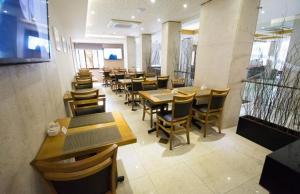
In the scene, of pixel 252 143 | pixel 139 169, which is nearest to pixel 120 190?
pixel 139 169

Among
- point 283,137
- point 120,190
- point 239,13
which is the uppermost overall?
point 239,13

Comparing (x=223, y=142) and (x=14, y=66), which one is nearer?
(x=14, y=66)

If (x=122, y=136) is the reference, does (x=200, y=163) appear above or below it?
below

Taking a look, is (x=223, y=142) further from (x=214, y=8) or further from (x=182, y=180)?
(x=214, y=8)

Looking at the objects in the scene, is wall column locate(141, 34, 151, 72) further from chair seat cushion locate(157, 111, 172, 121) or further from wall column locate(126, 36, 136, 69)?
chair seat cushion locate(157, 111, 172, 121)

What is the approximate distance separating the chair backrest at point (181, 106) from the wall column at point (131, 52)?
703cm

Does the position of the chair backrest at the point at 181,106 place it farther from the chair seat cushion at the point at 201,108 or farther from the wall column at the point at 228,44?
the wall column at the point at 228,44

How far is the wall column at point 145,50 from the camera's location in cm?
777

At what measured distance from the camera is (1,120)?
0.73 metres

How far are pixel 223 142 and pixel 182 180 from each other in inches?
48.5

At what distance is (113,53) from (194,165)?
32.9 feet

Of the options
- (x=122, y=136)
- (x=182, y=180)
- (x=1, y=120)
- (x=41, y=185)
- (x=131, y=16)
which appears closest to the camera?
(x=1, y=120)

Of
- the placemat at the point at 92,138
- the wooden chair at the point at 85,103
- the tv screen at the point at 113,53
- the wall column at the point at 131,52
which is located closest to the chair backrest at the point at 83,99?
the wooden chair at the point at 85,103

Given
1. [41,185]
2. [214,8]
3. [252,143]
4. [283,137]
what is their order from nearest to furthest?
[41,185]
[283,137]
[252,143]
[214,8]
